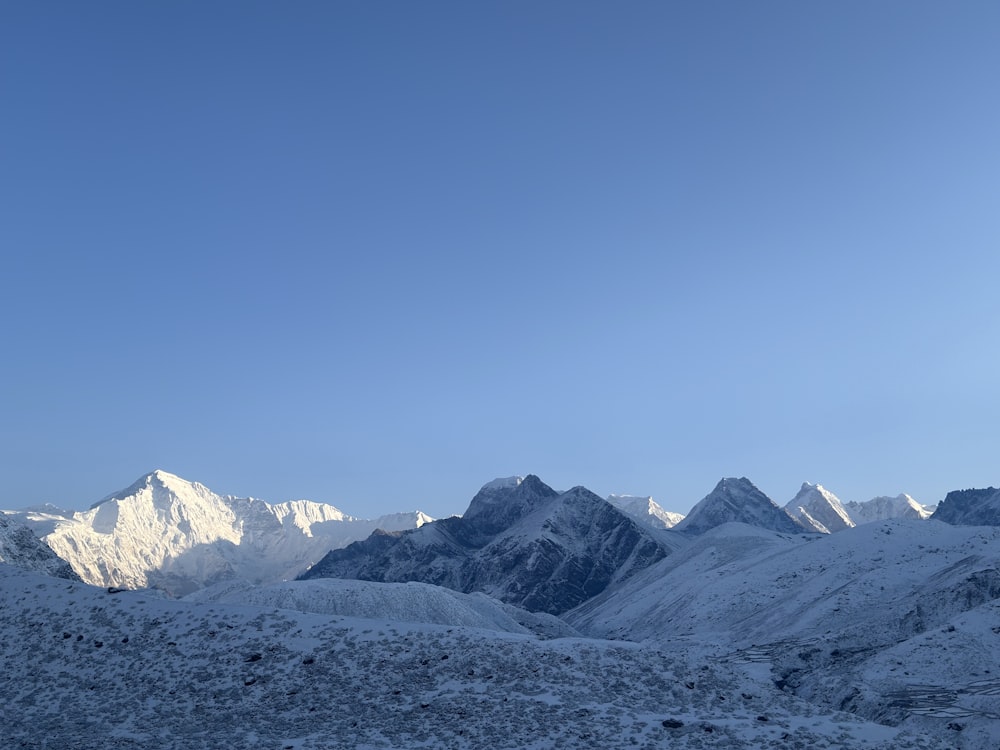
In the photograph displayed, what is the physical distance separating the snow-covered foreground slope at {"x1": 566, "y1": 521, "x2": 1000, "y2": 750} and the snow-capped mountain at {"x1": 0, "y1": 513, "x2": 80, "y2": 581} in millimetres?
58999

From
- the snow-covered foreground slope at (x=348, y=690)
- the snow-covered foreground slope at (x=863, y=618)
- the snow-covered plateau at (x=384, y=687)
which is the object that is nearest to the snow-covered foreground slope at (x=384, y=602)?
the snow-covered foreground slope at (x=863, y=618)

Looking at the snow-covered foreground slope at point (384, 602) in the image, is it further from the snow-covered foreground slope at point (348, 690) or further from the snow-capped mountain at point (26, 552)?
the snow-covered foreground slope at point (348, 690)

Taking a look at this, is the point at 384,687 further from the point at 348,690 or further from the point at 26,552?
the point at 26,552

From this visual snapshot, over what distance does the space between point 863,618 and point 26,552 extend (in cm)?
8158

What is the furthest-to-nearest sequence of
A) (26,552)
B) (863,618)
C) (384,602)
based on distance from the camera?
(384,602) → (863,618) → (26,552)

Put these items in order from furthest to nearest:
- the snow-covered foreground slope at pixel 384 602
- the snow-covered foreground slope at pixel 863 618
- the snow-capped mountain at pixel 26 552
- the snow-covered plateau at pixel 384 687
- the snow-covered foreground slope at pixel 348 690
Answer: the snow-covered foreground slope at pixel 384 602
the snow-covered foreground slope at pixel 863 618
the snow-capped mountain at pixel 26 552
the snow-covered plateau at pixel 384 687
the snow-covered foreground slope at pixel 348 690

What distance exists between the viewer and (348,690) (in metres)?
31.8

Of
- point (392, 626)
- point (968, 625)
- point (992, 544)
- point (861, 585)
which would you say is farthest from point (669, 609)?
point (392, 626)

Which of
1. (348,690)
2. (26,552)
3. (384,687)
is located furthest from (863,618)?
(26,552)

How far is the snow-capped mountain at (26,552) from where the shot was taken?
51375 millimetres

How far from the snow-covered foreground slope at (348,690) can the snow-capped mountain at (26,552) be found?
1320 centimetres

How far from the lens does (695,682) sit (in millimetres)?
32844

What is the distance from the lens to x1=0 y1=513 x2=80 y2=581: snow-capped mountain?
51.4 m

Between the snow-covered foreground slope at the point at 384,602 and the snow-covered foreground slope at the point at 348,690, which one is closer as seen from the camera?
the snow-covered foreground slope at the point at 348,690
